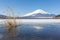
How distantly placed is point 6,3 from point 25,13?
581 mm

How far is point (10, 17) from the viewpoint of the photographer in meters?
3.01

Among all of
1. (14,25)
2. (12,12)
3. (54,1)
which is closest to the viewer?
(12,12)

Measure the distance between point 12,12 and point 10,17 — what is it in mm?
134

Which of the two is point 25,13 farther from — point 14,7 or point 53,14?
point 53,14

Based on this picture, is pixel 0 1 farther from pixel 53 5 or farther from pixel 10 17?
pixel 53 5

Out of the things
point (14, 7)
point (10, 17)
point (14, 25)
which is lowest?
point (14, 25)

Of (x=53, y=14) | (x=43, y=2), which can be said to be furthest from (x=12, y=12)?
(x=53, y=14)

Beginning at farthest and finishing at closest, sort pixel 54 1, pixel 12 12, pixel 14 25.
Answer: pixel 54 1
pixel 14 25
pixel 12 12

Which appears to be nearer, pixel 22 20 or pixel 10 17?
pixel 10 17

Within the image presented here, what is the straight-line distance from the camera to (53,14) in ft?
11.4

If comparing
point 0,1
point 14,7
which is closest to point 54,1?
point 14,7

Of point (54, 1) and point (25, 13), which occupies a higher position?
point (54, 1)

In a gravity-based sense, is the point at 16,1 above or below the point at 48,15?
above

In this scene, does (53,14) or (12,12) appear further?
(53,14)
